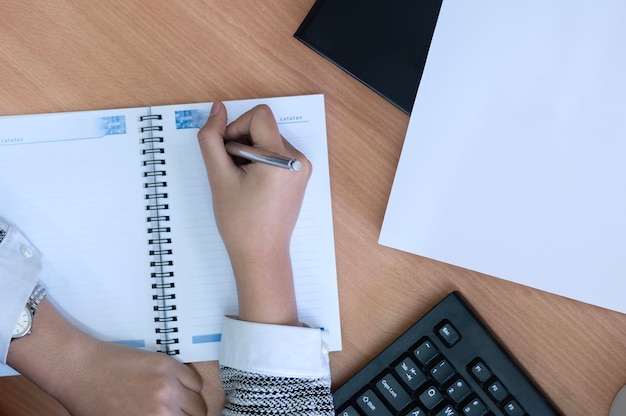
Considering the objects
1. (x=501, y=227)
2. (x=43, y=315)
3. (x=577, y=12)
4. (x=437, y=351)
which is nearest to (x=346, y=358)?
(x=437, y=351)

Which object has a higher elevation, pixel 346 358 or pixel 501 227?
pixel 501 227

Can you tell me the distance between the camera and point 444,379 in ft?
2.05

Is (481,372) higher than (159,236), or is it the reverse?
(159,236)

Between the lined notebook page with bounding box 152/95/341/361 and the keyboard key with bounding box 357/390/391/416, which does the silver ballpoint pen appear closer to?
the lined notebook page with bounding box 152/95/341/361

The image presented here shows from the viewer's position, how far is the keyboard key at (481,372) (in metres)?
0.62

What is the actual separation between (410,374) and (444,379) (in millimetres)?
35

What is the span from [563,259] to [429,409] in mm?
205

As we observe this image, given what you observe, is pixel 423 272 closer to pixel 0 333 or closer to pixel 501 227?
pixel 501 227

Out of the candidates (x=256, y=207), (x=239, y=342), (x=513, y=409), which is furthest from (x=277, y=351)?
(x=513, y=409)

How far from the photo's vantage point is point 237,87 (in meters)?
0.66

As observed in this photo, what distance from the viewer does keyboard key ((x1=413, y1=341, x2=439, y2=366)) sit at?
63 cm

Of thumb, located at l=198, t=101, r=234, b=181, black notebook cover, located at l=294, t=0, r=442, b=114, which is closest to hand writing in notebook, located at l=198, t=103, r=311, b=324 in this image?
thumb, located at l=198, t=101, r=234, b=181

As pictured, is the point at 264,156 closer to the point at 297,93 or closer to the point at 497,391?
the point at 297,93

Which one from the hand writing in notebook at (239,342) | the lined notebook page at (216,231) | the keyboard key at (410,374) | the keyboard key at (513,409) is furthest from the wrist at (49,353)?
the keyboard key at (513,409)
